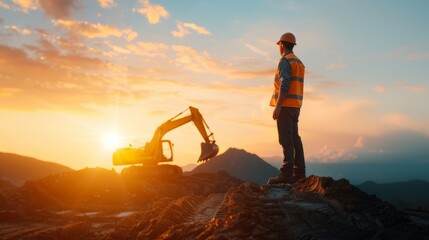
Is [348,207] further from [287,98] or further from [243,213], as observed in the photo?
[287,98]

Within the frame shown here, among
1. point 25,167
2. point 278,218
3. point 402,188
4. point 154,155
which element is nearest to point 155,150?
point 154,155

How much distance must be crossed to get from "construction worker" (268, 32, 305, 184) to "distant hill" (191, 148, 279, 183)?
3844 centimetres

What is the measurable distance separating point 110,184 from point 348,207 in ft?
57.5

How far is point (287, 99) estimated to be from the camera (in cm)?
758

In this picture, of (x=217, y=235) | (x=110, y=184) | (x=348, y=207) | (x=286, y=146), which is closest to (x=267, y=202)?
Result: (x=348, y=207)

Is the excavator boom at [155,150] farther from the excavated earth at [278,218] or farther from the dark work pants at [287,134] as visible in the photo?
the dark work pants at [287,134]

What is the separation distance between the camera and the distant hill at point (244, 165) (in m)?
47.7

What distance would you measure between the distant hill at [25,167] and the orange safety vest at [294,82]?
48.7 m

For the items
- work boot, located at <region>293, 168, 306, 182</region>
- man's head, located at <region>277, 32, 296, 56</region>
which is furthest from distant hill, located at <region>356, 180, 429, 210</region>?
man's head, located at <region>277, 32, 296, 56</region>

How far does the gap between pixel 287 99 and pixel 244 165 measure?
43.2 metres

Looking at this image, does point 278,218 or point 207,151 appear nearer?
point 278,218

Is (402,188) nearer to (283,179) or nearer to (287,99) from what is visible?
(283,179)

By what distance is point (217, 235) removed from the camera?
11.8 feet

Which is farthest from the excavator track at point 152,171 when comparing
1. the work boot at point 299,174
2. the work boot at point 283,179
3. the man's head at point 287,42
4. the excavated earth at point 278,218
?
the man's head at point 287,42
